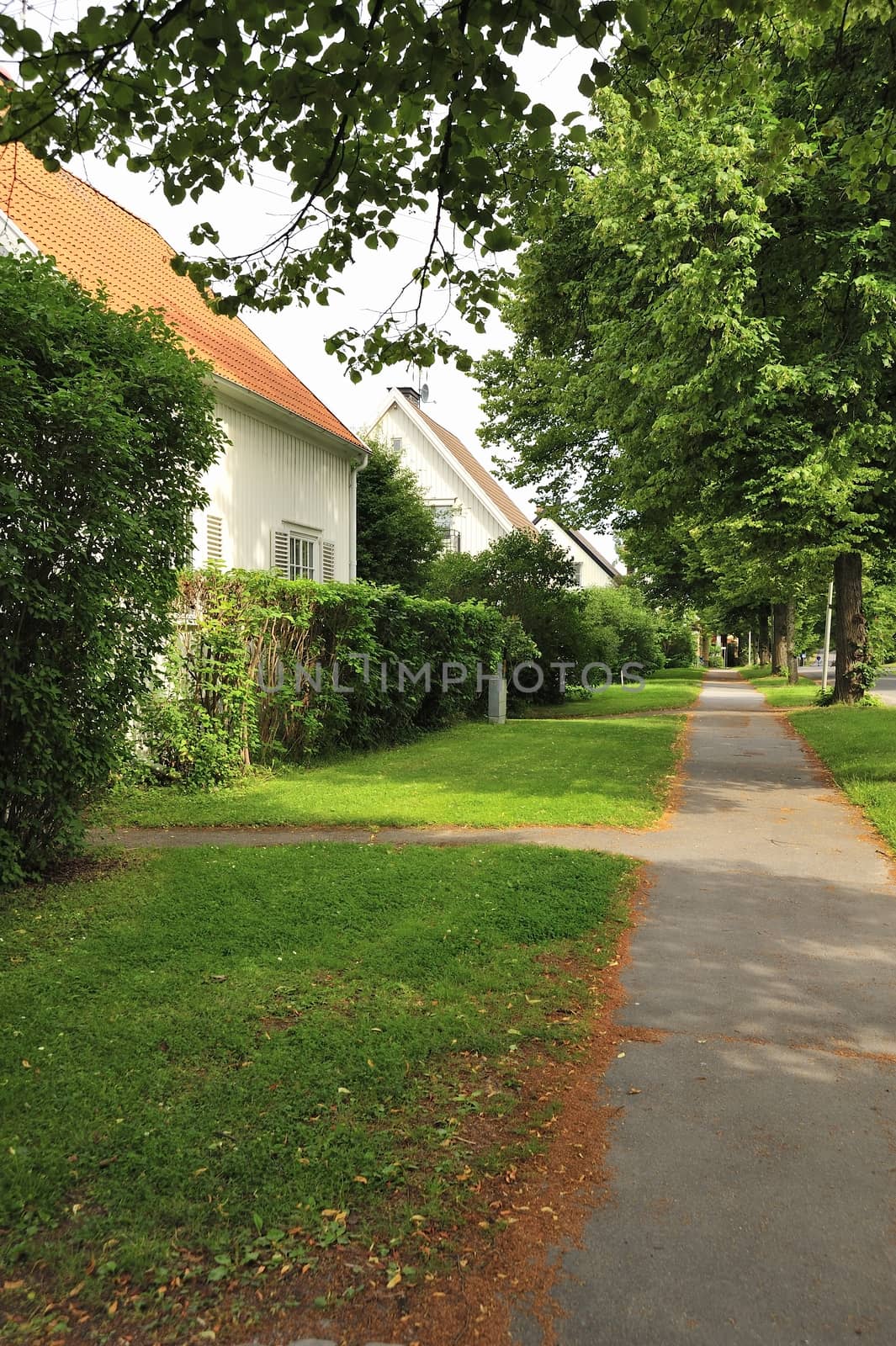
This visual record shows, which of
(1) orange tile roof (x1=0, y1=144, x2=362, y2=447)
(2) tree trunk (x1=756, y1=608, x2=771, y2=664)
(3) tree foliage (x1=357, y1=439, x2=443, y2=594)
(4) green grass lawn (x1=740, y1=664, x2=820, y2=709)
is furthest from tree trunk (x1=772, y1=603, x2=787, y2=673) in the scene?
(1) orange tile roof (x1=0, y1=144, x2=362, y2=447)

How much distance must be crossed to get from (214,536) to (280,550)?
2.24 metres

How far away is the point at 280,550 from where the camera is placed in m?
17.7

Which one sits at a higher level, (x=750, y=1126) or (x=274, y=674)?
(x=274, y=674)

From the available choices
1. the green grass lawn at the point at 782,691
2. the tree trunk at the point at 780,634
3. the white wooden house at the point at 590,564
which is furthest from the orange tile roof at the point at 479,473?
the white wooden house at the point at 590,564

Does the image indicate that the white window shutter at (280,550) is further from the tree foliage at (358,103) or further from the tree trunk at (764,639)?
the tree trunk at (764,639)

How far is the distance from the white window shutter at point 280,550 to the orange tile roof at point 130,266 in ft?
7.21

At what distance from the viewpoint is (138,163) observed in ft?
16.8

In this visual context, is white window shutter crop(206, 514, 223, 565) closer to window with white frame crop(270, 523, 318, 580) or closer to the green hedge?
window with white frame crop(270, 523, 318, 580)

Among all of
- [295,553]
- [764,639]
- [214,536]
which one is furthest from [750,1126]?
[764,639]

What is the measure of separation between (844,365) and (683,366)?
1.93m

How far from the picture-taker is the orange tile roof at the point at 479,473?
123ft

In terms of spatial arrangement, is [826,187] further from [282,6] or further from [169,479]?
[282,6]

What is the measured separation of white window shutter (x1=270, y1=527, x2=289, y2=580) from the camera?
17391 millimetres

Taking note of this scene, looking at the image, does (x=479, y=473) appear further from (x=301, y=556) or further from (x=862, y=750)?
(x=862, y=750)
